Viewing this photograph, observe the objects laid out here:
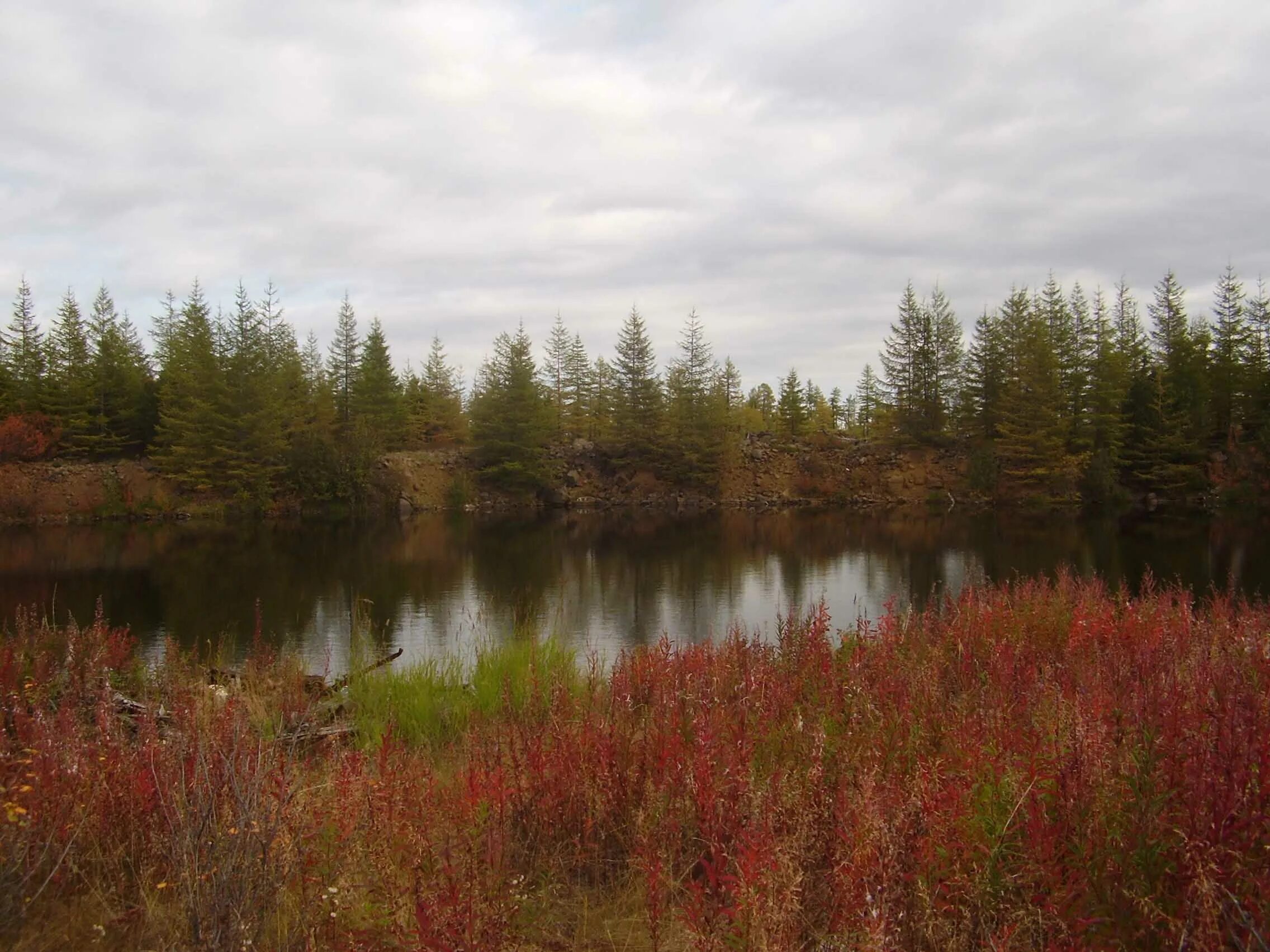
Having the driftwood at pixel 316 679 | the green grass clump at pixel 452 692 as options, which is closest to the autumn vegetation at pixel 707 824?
the green grass clump at pixel 452 692

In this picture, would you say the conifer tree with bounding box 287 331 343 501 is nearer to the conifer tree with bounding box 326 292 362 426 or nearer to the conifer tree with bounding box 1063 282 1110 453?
the conifer tree with bounding box 326 292 362 426

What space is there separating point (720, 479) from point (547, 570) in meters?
36.6

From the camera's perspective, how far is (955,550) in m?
29.2

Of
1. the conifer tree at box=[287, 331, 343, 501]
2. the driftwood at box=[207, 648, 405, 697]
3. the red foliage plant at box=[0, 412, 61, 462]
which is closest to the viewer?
the driftwood at box=[207, 648, 405, 697]

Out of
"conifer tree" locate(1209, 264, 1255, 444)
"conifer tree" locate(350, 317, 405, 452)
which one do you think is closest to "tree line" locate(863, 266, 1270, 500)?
"conifer tree" locate(1209, 264, 1255, 444)

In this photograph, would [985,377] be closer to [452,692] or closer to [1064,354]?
[1064,354]

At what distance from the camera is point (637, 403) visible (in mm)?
61281

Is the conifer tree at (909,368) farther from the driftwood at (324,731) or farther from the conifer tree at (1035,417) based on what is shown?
the driftwood at (324,731)

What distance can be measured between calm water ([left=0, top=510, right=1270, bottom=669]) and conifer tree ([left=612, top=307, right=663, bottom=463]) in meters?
18.3

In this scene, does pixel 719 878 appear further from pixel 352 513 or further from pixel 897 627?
pixel 352 513

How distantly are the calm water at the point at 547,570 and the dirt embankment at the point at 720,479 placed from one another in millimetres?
11867

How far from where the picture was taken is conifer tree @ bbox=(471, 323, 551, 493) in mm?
56938

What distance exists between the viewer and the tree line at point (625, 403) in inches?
1896

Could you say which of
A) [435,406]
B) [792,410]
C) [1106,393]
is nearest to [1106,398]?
[1106,393]
